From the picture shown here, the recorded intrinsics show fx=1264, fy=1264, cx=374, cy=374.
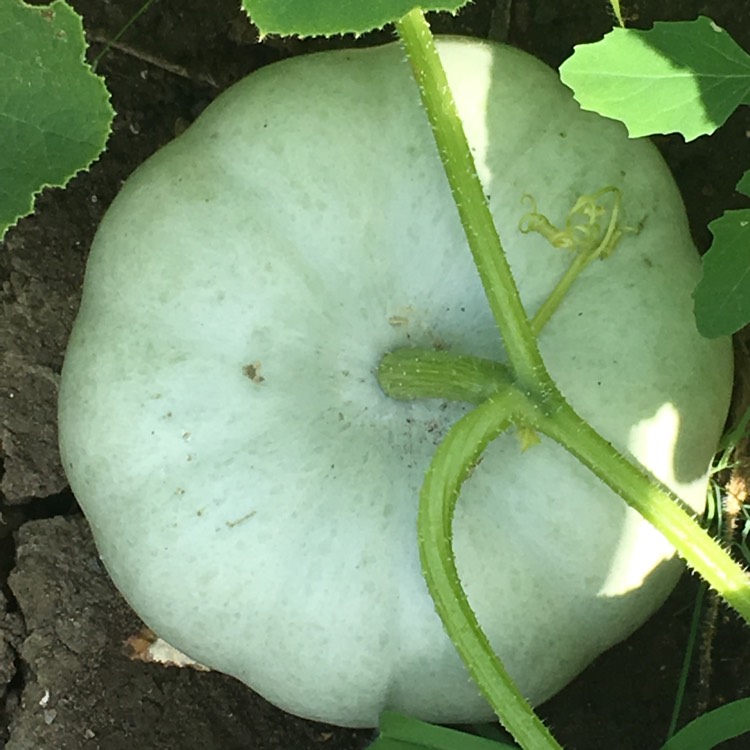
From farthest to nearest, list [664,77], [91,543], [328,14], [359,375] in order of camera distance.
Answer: [91,543] < [359,375] < [664,77] < [328,14]

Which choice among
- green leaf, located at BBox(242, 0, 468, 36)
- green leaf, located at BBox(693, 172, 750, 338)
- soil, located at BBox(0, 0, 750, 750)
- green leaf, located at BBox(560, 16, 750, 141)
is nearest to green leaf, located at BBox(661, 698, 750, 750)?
soil, located at BBox(0, 0, 750, 750)

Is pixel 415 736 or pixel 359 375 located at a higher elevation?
pixel 359 375

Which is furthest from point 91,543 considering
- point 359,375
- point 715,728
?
point 715,728

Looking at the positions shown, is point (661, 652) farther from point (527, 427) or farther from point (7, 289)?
point (7, 289)

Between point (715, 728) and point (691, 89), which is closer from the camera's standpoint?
point (691, 89)

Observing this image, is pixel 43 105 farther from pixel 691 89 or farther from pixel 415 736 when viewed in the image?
pixel 415 736

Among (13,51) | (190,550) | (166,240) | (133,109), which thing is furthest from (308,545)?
(133,109)
